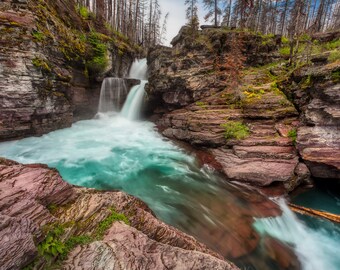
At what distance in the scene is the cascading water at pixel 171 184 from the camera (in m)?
5.62

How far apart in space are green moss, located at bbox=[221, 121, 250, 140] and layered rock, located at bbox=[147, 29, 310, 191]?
0.15 meters

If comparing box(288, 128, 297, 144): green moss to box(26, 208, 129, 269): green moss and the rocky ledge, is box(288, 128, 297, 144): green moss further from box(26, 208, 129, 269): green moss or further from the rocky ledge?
box(26, 208, 129, 269): green moss

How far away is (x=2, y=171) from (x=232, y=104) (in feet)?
37.6

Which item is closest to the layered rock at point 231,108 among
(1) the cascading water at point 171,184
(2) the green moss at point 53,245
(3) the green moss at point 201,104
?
(3) the green moss at point 201,104

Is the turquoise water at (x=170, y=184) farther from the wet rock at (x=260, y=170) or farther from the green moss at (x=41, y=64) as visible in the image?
the green moss at (x=41, y=64)

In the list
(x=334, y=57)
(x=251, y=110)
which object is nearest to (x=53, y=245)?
(x=251, y=110)

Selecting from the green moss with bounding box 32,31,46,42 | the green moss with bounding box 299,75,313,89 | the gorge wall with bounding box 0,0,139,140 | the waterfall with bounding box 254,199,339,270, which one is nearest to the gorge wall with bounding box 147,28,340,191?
the green moss with bounding box 299,75,313,89

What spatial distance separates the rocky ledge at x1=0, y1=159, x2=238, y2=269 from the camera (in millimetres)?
2613

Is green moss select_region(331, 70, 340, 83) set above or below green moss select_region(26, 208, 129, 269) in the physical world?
above

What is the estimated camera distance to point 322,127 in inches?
327

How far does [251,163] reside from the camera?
853 centimetres

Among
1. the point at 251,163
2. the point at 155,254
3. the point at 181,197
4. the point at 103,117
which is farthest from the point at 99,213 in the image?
the point at 103,117

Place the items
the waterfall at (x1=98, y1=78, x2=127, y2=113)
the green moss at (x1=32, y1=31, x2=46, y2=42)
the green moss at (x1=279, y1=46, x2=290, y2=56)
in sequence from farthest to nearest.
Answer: the waterfall at (x1=98, y1=78, x2=127, y2=113)
the green moss at (x1=279, y1=46, x2=290, y2=56)
the green moss at (x1=32, y1=31, x2=46, y2=42)

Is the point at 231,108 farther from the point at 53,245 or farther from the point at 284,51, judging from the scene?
the point at 53,245
